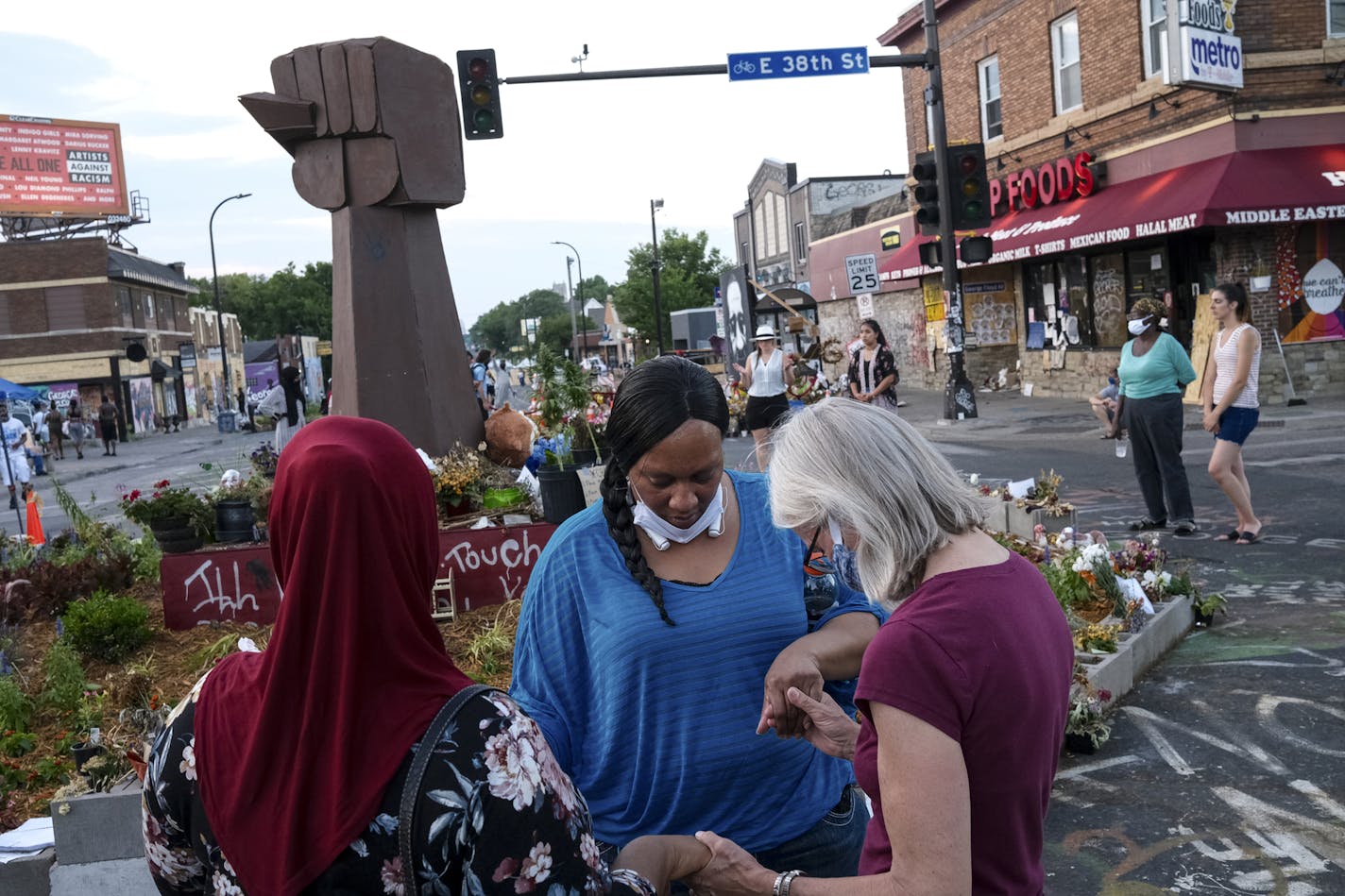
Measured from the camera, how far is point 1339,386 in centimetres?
1862

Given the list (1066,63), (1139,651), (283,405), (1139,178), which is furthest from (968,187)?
(1139,651)

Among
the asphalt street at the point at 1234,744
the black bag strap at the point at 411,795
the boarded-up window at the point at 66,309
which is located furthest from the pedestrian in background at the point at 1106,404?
the boarded-up window at the point at 66,309

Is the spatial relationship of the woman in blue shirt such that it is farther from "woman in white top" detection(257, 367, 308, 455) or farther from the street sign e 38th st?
the street sign e 38th st

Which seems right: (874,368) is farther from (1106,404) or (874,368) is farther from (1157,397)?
(1157,397)

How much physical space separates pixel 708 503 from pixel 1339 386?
19.1m

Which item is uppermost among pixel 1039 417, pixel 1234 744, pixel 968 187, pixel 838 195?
pixel 838 195

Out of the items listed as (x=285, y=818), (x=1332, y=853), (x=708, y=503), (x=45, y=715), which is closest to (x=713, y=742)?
(x=708, y=503)

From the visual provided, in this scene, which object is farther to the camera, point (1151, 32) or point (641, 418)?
point (1151, 32)

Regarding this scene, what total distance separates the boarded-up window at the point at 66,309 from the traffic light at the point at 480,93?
43.5 meters

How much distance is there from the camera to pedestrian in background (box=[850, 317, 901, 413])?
13.3 metres

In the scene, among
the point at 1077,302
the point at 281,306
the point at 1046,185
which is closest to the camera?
the point at 1046,185

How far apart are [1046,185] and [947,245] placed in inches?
254

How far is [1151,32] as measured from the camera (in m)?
20.3

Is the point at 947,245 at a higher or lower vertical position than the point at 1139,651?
higher
